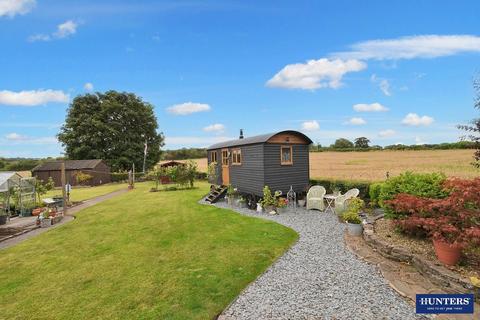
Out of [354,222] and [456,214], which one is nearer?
[456,214]

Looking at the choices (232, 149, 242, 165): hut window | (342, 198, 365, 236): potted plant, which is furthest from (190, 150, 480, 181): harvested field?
(342, 198, 365, 236): potted plant

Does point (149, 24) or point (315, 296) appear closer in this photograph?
point (315, 296)

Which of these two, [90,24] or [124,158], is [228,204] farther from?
[124,158]

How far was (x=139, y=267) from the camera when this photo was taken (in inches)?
241

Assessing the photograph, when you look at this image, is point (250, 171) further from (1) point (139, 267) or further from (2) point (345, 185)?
(1) point (139, 267)

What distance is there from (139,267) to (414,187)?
291 inches

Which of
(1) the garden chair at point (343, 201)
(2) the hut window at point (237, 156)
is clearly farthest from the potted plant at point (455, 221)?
(2) the hut window at point (237, 156)

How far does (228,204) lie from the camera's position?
1428 centimetres

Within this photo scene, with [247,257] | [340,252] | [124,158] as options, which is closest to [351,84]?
[340,252]

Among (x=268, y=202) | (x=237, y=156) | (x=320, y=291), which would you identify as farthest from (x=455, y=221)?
(x=237, y=156)

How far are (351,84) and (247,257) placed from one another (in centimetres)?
1318

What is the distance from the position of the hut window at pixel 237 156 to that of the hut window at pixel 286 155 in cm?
257

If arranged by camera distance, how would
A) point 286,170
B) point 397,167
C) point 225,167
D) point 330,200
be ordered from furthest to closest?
point 397,167, point 225,167, point 286,170, point 330,200

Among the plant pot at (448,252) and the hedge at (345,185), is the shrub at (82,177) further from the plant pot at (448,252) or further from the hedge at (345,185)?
the plant pot at (448,252)
